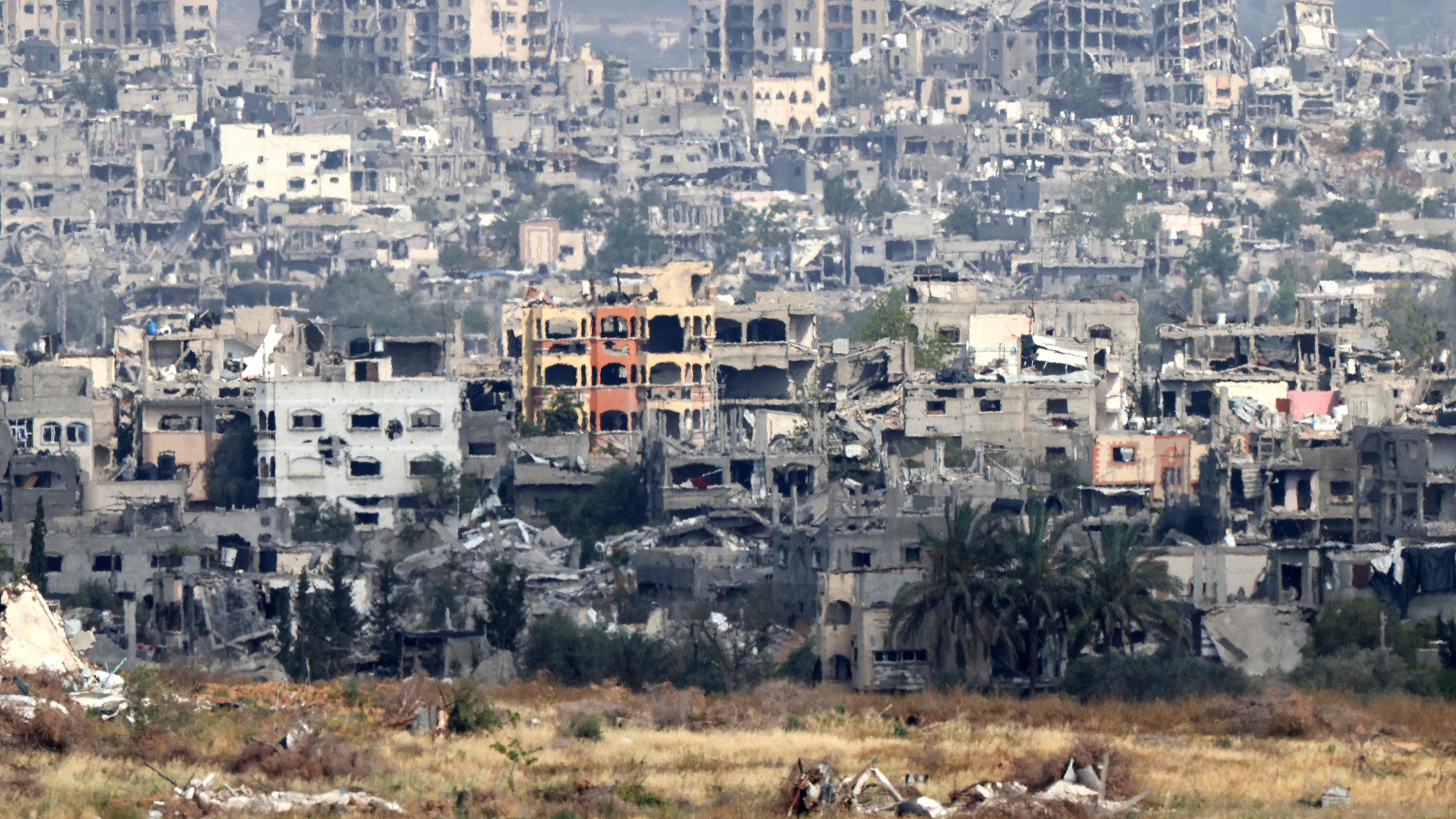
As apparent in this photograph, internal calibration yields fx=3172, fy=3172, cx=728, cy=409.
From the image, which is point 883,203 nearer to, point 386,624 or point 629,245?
point 629,245

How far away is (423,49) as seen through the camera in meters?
140

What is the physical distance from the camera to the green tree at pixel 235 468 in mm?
71938

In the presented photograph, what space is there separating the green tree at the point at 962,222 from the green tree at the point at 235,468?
46.2 m

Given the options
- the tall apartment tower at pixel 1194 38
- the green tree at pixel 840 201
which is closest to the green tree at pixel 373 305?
the green tree at pixel 840 201

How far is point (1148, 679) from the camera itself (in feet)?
139

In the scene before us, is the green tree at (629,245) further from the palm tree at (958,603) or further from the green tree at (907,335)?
the palm tree at (958,603)

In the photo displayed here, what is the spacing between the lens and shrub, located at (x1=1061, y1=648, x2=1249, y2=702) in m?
41.6

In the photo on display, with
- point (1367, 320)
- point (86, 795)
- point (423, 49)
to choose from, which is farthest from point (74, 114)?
point (86, 795)

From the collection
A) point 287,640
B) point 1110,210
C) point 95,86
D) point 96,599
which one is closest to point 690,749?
point 287,640

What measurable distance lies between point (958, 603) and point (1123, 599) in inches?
97.2

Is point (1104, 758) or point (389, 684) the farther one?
point (389, 684)

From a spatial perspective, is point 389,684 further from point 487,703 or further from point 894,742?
point 894,742

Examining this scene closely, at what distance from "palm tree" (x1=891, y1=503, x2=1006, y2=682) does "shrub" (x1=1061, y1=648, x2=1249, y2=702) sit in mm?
2757

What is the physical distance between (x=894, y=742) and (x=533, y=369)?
45179 millimetres
